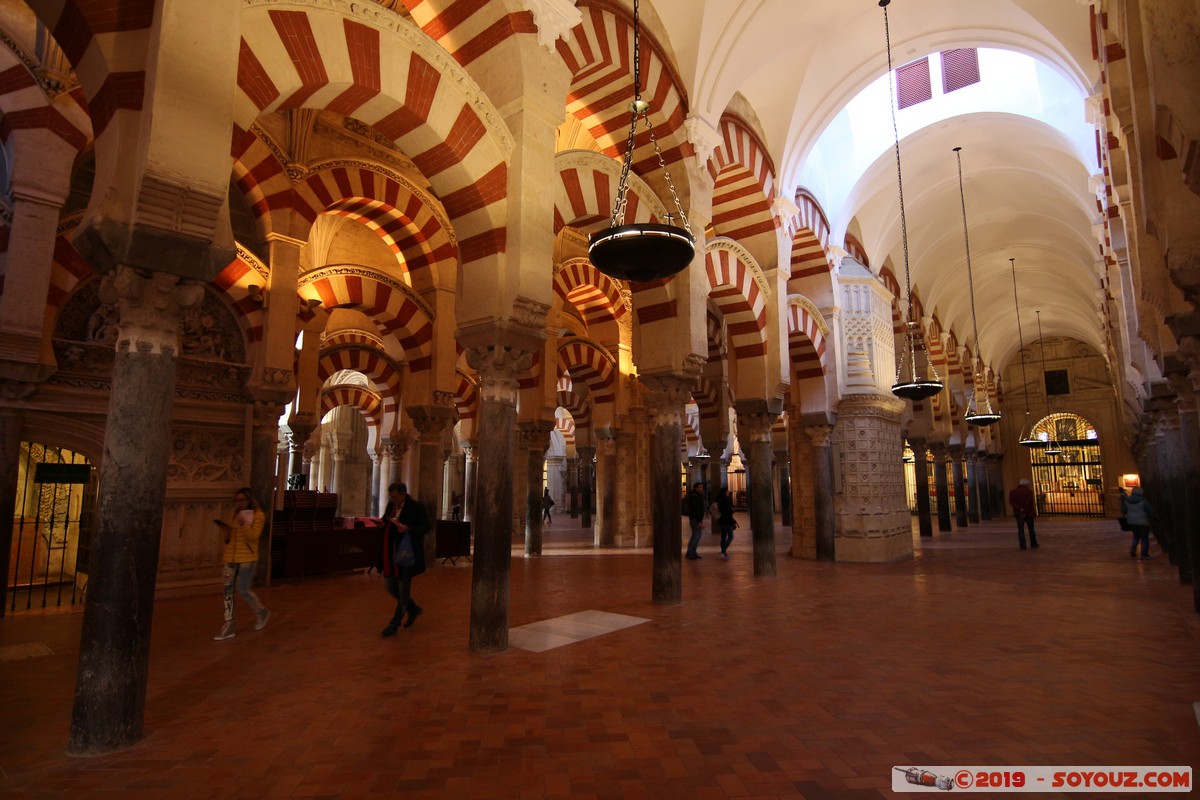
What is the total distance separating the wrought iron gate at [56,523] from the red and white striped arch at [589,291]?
276 inches

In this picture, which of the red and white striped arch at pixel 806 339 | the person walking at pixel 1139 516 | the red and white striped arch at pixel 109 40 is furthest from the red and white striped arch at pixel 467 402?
the person walking at pixel 1139 516

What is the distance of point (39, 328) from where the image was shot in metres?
5.64

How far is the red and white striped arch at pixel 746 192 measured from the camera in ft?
29.3

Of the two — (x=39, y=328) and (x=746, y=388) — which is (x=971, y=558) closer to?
(x=746, y=388)

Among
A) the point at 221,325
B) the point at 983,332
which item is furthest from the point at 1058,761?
the point at 983,332

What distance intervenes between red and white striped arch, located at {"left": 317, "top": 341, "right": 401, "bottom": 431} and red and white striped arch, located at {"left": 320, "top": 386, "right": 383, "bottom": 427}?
3.77 metres

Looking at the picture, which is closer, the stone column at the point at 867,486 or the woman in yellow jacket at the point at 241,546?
the woman in yellow jacket at the point at 241,546

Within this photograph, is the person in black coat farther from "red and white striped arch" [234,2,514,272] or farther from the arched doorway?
the arched doorway

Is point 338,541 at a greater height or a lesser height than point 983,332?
lesser

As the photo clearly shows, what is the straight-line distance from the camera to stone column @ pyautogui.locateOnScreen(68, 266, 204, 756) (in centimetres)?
270

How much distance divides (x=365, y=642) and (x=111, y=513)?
2283 mm

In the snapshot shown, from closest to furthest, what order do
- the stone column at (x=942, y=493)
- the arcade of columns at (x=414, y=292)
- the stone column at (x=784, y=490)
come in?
the arcade of columns at (x=414, y=292) < the stone column at (x=942, y=493) < the stone column at (x=784, y=490)

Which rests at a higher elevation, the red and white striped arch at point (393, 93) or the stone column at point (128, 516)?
the red and white striped arch at point (393, 93)

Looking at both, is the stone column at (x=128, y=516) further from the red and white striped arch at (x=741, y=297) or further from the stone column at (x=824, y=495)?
the stone column at (x=824, y=495)
